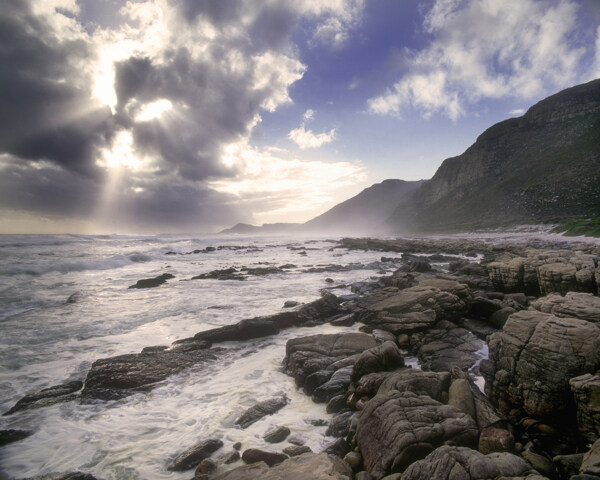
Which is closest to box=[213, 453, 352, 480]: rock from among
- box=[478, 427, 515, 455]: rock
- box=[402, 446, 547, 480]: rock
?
box=[402, 446, 547, 480]: rock

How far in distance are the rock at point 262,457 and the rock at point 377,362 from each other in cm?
218

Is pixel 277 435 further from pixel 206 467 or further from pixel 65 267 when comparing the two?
pixel 65 267

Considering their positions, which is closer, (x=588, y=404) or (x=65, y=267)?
(x=588, y=404)

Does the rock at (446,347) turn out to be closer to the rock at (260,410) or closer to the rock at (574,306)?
the rock at (574,306)

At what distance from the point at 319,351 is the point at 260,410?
90.8 inches

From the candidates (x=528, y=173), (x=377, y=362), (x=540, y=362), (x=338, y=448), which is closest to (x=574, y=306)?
(x=540, y=362)

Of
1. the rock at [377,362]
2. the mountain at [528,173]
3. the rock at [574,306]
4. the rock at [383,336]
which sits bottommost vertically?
the rock at [383,336]

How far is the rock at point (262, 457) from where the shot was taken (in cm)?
405

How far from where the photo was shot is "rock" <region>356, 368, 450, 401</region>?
4.54 meters

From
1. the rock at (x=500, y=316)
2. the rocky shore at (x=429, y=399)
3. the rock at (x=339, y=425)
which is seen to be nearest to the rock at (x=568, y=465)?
the rocky shore at (x=429, y=399)

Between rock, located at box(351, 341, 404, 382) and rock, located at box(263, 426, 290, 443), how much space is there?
1738 millimetres

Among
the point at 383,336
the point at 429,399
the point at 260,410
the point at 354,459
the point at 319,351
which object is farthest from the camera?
the point at 383,336

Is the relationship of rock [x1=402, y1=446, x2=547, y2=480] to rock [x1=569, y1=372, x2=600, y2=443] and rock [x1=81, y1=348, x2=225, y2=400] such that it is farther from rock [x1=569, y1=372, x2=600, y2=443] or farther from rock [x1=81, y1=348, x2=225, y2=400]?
rock [x1=81, y1=348, x2=225, y2=400]

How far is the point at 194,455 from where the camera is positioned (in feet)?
14.1
